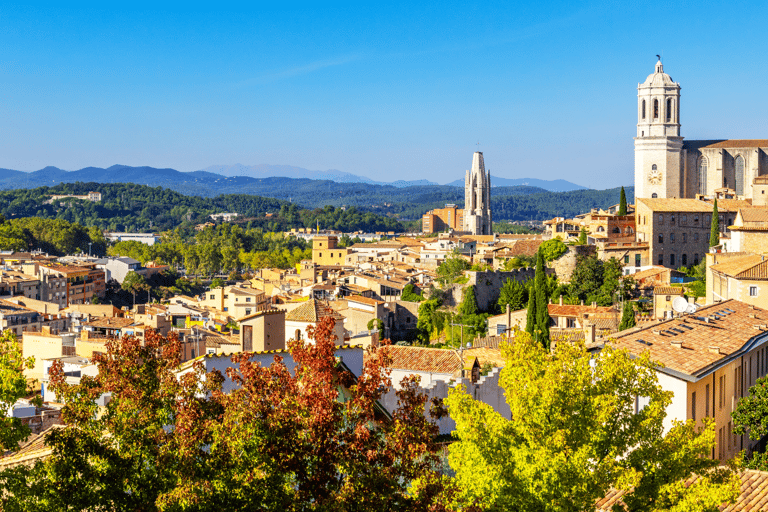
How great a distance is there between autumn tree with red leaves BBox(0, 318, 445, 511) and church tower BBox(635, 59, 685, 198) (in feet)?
183

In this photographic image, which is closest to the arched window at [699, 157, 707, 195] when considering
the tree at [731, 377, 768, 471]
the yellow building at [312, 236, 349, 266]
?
the yellow building at [312, 236, 349, 266]

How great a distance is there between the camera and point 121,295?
72125 mm

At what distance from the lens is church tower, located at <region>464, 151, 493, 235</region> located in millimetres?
142250

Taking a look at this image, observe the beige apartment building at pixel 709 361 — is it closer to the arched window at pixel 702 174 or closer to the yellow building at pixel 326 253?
the arched window at pixel 702 174

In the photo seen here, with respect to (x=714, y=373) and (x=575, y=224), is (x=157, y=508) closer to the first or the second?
(x=714, y=373)

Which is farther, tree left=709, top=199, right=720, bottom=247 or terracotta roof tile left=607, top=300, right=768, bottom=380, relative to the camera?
tree left=709, top=199, right=720, bottom=247

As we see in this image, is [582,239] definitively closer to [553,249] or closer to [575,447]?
[553,249]

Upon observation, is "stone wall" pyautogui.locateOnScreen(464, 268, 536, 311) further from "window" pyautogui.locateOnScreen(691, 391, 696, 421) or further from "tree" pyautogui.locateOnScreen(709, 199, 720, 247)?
"window" pyautogui.locateOnScreen(691, 391, 696, 421)

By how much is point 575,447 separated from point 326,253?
81012 mm

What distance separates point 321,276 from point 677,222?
80.8ft

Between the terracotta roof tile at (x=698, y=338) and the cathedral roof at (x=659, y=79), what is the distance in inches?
1650

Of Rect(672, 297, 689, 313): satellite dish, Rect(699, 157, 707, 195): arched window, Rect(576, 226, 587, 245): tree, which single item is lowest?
Rect(672, 297, 689, 313): satellite dish

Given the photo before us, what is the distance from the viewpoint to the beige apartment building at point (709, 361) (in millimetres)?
14742

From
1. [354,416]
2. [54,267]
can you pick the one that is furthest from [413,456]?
[54,267]
